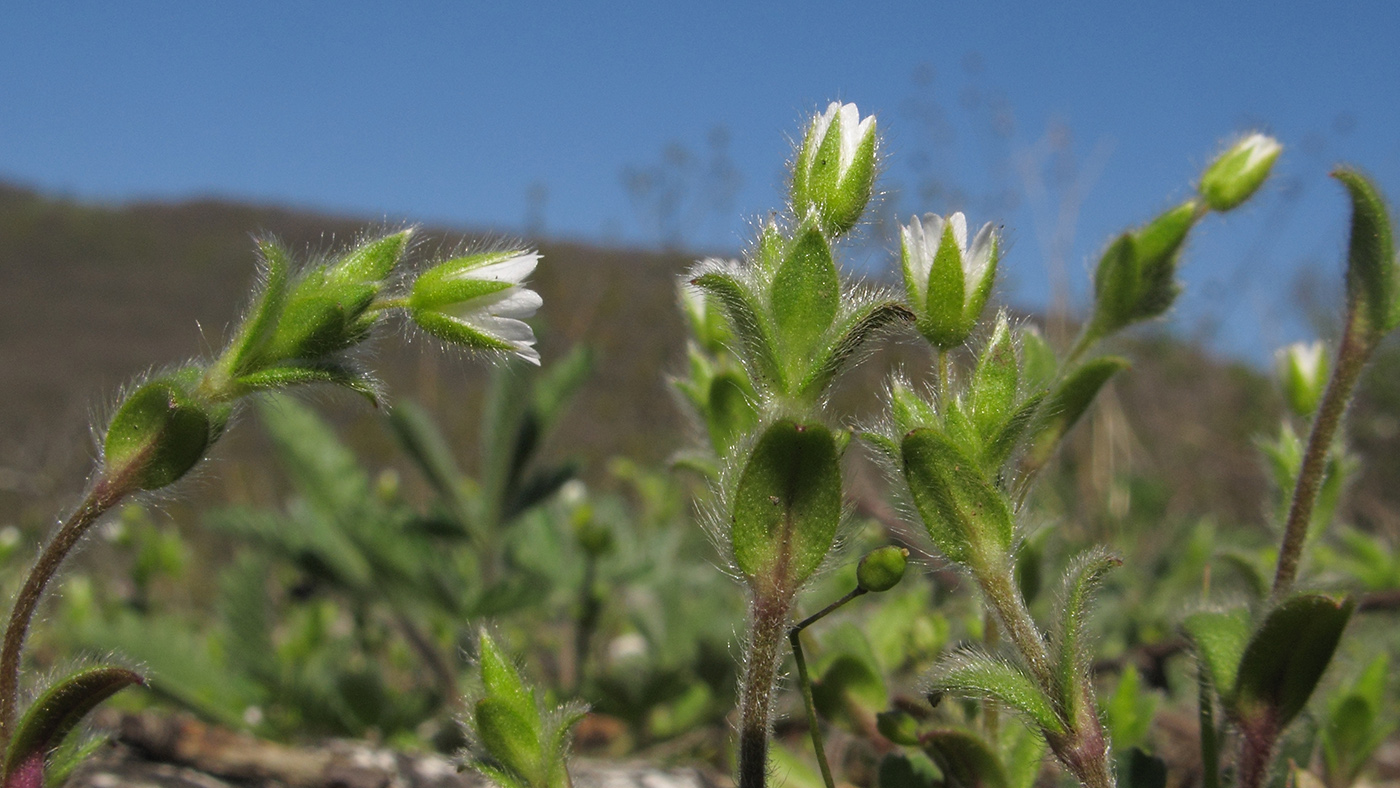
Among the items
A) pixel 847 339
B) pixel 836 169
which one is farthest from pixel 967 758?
pixel 836 169

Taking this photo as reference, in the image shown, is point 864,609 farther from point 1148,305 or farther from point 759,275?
point 759,275

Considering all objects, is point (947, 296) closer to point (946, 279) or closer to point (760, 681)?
point (946, 279)

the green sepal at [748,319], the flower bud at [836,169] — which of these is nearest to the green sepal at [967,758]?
the green sepal at [748,319]

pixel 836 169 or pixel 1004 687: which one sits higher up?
pixel 836 169

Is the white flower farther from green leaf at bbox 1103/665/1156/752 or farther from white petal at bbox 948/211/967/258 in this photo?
green leaf at bbox 1103/665/1156/752

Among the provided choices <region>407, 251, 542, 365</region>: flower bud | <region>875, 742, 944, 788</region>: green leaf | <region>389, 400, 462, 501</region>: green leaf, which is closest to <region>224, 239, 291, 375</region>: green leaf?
<region>407, 251, 542, 365</region>: flower bud

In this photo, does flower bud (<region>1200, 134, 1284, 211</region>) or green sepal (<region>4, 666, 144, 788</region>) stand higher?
flower bud (<region>1200, 134, 1284, 211</region>)
